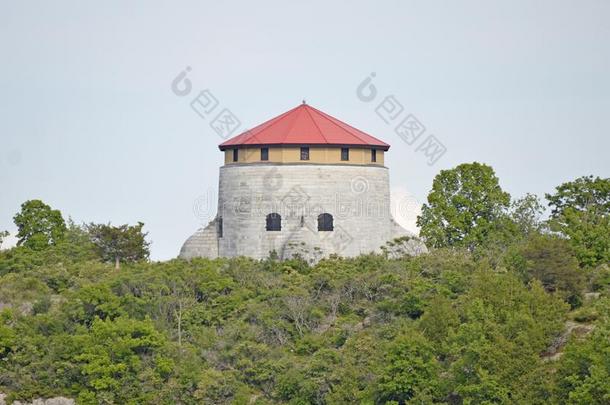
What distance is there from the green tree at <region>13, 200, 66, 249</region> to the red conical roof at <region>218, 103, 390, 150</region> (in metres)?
8.36

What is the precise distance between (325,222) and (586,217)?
1049 centimetres

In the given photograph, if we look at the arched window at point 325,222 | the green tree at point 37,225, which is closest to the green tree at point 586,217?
the arched window at point 325,222

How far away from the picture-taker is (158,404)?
50.8 m

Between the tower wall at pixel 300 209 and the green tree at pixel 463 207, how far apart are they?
8.49 feet

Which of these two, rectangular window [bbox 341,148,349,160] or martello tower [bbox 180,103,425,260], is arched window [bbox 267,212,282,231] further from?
rectangular window [bbox 341,148,349,160]

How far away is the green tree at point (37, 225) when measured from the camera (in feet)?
214

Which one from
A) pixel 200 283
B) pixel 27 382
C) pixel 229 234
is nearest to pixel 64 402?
pixel 27 382

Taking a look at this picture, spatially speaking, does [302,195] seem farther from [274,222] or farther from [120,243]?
[120,243]

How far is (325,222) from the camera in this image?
201ft

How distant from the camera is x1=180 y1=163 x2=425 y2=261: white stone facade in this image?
2395 inches

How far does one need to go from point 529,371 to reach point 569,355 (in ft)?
4.51

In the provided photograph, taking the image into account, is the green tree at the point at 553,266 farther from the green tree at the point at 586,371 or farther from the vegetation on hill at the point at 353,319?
the green tree at the point at 586,371

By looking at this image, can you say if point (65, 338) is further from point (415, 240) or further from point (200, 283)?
point (415, 240)

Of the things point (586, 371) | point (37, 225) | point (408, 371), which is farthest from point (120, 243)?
point (586, 371)
